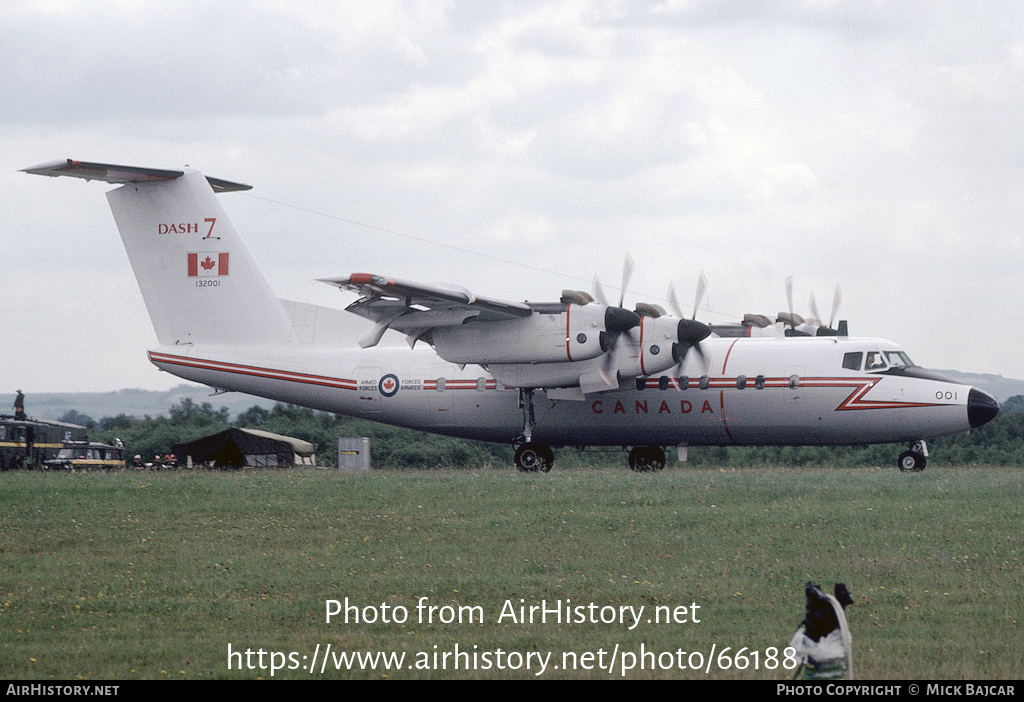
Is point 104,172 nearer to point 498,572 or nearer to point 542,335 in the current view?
point 542,335

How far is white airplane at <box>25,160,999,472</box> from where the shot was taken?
86.3 feet

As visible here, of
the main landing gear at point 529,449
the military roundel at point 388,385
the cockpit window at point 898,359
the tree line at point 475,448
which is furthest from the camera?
the tree line at point 475,448

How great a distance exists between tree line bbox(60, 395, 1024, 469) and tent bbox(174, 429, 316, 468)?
2403mm

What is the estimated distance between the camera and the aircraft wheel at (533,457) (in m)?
28.3

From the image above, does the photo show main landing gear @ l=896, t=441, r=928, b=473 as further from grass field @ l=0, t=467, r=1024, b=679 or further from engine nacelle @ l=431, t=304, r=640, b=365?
engine nacelle @ l=431, t=304, r=640, b=365

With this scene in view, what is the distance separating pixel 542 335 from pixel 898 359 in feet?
28.0

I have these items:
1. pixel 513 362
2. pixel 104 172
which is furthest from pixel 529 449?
pixel 104 172

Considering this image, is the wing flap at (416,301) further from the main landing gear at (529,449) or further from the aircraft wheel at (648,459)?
the aircraft wheel at (648,459)

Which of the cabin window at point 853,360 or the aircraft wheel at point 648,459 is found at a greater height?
the cabin window at point 853,360

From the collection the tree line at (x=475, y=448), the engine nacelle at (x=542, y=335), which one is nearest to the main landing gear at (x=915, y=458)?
the tree line at (x=475, y=448)

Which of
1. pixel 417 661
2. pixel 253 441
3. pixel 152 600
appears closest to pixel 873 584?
pixel 417 661

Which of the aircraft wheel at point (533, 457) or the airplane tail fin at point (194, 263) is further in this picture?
the airplane tail fin at point (194, 263)

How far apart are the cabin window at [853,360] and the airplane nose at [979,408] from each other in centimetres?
255

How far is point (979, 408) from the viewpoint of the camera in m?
26.0
